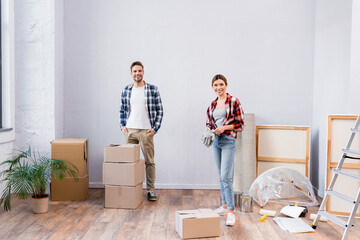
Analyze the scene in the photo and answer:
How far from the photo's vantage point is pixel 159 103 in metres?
4.31

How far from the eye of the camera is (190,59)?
4.96 m

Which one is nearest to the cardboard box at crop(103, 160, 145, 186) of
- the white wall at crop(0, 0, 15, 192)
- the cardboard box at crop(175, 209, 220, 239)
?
the cardboard box at crop(175, 209, 220, 239)

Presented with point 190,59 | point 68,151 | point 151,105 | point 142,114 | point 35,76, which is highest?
point 190,59

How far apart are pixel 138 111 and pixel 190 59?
119 cm

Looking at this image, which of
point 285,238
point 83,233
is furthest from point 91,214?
point 285,238

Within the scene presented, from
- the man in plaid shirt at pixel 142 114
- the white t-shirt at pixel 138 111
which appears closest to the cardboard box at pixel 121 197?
the man in plaid shirt at pixel 142 114

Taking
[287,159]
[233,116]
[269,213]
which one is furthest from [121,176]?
[287,159]

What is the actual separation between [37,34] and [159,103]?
6.05 ft

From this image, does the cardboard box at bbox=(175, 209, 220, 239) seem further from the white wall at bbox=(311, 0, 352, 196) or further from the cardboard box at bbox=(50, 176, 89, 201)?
the cardboard box at bbox=(50, 176, 89, 201)

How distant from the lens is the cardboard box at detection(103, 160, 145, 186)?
3965mm

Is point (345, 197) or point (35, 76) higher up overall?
point (35, 76)

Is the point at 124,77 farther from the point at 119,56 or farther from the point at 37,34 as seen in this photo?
the point at 37,34

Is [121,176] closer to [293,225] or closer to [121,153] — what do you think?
[121,153]

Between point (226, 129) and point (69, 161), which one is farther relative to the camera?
point (69, 161)
